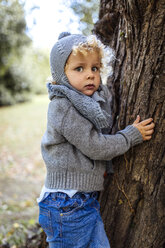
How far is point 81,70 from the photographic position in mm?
1779

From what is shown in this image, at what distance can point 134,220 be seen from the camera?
6.69ft

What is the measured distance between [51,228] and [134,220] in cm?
69

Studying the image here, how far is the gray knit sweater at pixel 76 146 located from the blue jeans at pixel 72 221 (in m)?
0.10

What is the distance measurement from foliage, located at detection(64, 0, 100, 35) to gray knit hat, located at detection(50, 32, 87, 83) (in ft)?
2.80

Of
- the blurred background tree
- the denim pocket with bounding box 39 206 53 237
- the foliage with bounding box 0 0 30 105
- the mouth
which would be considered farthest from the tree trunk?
the blurred background tree

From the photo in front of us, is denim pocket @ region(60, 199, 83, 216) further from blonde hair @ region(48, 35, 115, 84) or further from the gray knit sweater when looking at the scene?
blonde hair @ region(48, 35, 115, 84)

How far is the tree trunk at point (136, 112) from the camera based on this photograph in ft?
5.36

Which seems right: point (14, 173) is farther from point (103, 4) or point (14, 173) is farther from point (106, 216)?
point (103, 4)

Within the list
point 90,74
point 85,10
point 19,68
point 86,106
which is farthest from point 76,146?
point 19,68

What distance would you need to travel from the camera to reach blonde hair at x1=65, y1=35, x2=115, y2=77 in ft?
5.64

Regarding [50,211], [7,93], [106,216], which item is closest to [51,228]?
[50,211]

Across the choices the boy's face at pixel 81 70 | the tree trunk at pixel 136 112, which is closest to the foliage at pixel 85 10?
the tree trunk at pixel 136 112

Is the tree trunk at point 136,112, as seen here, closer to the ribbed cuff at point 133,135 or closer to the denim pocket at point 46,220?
the ribbed cuff at point 133,135

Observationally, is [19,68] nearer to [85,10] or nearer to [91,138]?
[85,10]
